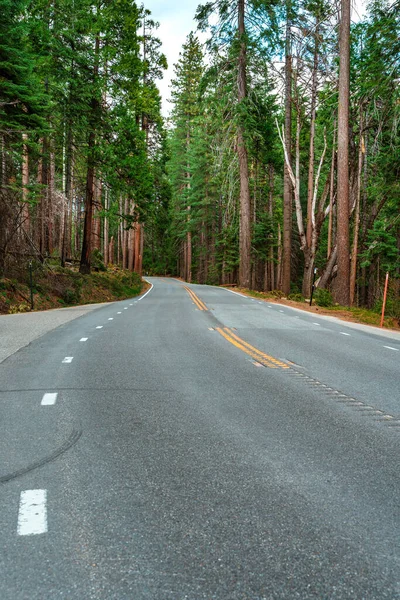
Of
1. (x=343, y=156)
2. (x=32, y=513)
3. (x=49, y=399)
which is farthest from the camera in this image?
(x=343, y=156)

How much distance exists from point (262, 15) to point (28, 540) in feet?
107

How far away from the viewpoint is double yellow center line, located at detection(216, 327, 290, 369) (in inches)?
317

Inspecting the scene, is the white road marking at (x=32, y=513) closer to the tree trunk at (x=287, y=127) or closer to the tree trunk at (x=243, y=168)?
the tree trunk at (x=287, y=127)

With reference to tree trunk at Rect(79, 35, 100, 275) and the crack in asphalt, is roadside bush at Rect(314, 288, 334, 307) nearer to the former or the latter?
tree trunk at Rect(79, 35, 100, 275)

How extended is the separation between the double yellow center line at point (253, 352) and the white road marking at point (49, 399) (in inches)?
144

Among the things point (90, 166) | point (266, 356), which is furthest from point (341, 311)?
point (90, 166)

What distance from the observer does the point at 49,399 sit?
5.64 meters

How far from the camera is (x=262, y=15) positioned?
28.7m

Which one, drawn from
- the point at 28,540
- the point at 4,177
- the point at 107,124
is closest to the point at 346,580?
the point at 28,540

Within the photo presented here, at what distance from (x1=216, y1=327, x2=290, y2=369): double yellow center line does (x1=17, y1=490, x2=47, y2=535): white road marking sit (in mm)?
5196

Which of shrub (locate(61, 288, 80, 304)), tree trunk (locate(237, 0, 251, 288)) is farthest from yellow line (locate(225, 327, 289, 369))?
tree trunk (locate(237, 0, 251, 288))

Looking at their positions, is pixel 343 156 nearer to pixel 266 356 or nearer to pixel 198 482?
pixel 266 356

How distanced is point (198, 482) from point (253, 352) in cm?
595

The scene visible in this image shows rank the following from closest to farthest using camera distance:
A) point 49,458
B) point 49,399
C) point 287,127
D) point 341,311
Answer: point 49,458 < point 49,399 < point 341,311 < point 287,127
